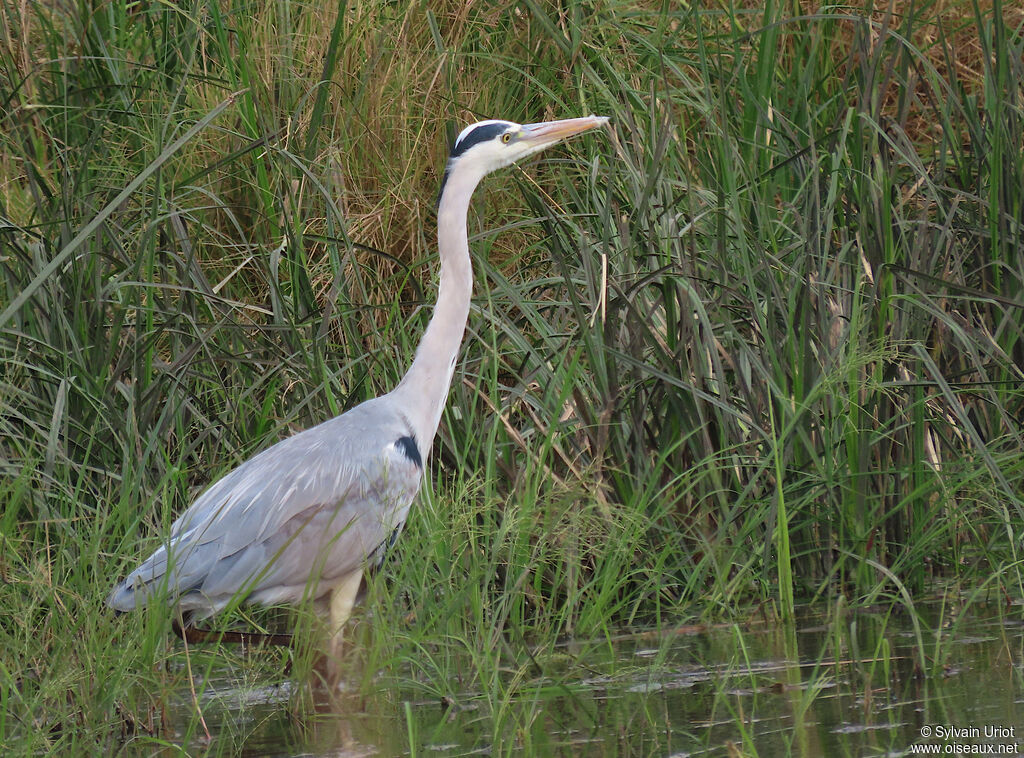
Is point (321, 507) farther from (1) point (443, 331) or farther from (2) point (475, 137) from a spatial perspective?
(2) point (475, 137)

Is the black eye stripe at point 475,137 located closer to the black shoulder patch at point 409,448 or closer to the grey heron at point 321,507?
the grey heron at point 321,507

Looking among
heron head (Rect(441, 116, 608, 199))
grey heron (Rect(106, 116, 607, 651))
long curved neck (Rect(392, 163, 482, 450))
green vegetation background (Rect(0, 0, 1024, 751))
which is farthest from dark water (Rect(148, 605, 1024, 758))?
heron head (Rect(441, 116, 608, 199))

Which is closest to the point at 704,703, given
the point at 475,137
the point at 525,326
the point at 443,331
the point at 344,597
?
the point at 344,597

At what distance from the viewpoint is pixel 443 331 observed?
453 centimetres

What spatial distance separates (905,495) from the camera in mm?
4477

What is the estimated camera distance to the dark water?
3096 mm

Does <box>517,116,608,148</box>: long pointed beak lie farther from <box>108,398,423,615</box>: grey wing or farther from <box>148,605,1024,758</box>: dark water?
<box>148,605,1024,758</box>: dark water

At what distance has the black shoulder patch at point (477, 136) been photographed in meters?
4.70

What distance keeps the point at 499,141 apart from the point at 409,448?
44.6 inches

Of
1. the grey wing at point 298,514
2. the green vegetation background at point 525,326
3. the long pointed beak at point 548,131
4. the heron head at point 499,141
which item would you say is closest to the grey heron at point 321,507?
the grey wing at point 298,514

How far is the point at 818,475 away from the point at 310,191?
8.57ft

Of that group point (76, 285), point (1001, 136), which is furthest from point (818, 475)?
point (76, 285)

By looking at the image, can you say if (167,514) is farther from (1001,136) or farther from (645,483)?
(1001,136)

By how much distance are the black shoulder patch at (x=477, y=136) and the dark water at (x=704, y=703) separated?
5.56 feet
